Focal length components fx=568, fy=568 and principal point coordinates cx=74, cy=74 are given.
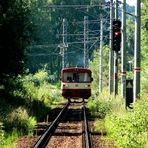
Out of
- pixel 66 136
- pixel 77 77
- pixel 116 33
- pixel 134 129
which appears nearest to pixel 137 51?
pixel 66 136

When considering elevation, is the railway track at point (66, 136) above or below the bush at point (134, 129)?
below

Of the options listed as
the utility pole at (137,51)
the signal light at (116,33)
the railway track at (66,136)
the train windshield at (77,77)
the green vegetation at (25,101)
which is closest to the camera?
the green vegetation at (25,101)

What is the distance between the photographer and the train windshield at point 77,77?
4200cm

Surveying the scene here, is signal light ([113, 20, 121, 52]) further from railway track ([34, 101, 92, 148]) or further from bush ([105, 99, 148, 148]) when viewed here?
bush ([105, 99, 148, 148])

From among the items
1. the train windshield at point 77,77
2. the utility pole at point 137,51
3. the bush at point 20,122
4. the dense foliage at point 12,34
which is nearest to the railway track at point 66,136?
the bush at point 20,122

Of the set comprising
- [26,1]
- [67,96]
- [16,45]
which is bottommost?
[67,96]

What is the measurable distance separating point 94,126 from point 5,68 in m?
9.23

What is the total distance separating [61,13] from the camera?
128m

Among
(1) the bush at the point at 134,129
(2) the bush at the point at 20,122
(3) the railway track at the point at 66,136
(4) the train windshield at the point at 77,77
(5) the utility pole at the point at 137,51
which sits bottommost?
(3) the railway track at the point at 66,136

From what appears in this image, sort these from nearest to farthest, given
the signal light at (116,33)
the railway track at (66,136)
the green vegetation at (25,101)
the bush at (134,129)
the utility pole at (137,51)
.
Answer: the bush at (134,129) → the green vegetation at (25,101) → the railway track at (66,136) → the utility pole at (137,51) → the signal light at (116,33)

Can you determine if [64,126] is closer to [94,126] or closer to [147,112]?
[94,126]

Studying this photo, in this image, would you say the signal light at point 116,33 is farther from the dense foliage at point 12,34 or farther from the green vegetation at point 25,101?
the dense foliage at point 12,34

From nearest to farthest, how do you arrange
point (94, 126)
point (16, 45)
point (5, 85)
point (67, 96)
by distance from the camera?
point (94, 126) → point (16, 45) → point (5, 85) → point (67, 96)

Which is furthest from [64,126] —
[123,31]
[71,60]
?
[71,60]
